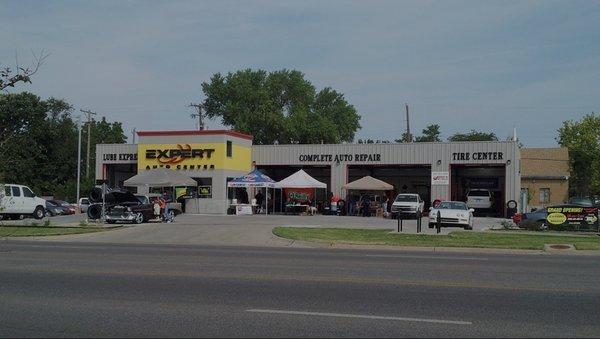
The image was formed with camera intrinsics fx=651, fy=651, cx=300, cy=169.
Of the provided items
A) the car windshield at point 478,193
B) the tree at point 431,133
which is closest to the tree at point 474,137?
the tree at point 431,133

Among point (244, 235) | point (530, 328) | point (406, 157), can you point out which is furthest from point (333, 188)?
point (530, 328)

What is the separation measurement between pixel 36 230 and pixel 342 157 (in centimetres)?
2612

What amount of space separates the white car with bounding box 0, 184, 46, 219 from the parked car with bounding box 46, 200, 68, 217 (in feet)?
31.7

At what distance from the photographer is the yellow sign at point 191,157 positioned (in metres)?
47.2

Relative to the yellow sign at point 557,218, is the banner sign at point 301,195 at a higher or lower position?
higher

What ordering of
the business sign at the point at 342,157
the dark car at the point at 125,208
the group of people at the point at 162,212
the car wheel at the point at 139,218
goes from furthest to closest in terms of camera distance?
the business sign at the point at 342,157 → the group of people at the point at 162,212 → the car wheel at the point at 139,218 → the dark car at the point at 125,208

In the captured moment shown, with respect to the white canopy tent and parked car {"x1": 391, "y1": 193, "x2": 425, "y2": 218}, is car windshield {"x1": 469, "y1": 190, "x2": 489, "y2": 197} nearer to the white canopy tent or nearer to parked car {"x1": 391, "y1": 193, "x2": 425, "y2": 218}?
parked car {"x1": 391, "y1": 193, "x2": 425, "y2": 218}

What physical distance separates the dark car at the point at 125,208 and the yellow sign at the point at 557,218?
19.3 metres

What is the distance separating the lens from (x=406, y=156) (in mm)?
47406

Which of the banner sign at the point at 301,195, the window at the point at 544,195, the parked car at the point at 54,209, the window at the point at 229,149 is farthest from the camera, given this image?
the window at the point at 544,195

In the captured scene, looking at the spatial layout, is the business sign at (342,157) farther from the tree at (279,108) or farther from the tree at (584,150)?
the tree at (584,150)

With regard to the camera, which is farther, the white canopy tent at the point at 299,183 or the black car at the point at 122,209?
the white canopy tent at the point at 299,183

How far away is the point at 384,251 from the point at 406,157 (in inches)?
1107

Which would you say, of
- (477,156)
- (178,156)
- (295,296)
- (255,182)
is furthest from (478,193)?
(295,296)
